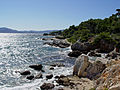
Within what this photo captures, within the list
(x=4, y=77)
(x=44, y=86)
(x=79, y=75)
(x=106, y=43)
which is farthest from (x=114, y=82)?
(x=106, y=43)

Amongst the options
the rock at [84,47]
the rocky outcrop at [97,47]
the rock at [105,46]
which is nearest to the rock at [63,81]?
the rocky outcrop at [97,47]

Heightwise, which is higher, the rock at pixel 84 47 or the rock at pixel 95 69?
the rock at pixel 84 47

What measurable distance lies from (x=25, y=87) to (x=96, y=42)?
4141 cm

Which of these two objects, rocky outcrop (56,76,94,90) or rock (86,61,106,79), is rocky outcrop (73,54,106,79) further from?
rocky outcrop (56,76,94,90)

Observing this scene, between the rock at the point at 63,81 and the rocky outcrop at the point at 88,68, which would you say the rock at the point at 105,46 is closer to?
the rocky outcrop at the point at 88,68

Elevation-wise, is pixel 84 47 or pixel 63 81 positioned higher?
pixel 84 47

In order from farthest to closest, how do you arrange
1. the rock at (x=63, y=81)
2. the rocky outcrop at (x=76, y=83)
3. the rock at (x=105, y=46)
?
the rock at (x=105, y=46)
the rock at (x=63, y=81)
the rocky outcrop at (x=76, y=83)

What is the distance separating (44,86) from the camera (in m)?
21.8

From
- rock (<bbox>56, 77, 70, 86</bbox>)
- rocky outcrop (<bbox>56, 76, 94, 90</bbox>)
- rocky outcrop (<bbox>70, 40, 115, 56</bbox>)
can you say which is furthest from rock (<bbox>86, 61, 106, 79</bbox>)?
rocky outcrop (<bbox>70, 40, 115, 56</bbox>)

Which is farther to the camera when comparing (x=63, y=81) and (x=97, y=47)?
(x=97, y=47)

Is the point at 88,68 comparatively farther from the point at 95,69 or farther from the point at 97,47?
the point at 97,47

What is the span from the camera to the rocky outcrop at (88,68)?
977 inches

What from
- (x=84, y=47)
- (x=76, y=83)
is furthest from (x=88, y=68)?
(x=84, y=47)

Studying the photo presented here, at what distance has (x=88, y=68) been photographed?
84.9ft
